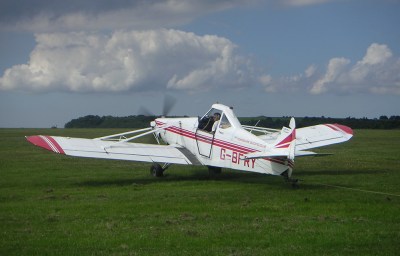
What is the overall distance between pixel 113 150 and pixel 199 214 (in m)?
6.17

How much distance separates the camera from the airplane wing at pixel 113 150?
1449 cm

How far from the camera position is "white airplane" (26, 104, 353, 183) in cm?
1281

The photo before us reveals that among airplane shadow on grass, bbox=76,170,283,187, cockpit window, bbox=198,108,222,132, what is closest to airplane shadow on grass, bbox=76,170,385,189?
airplane shadow on grass, bbox=76,170,283,187

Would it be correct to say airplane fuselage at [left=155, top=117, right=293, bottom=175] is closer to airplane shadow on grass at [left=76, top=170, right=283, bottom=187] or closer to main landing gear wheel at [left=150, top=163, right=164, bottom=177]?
airplane shadow on grass at [left=76, top=170, right=283, bottom=187]

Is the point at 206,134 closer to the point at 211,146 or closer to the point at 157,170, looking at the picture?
the point at 211,146

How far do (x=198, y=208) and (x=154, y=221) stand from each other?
4.74ft

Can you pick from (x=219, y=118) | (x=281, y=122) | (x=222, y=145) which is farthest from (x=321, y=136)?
(x=281, y=122)

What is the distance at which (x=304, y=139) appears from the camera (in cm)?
1764

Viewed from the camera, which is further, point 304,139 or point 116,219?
point 304,139

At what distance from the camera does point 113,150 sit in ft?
49.9

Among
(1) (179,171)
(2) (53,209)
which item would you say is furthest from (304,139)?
(2) (53,209)

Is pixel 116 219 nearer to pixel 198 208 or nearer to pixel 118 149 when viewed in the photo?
pixel 198 208

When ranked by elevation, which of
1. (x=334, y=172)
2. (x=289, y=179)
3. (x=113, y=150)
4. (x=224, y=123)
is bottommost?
(x=334, y=172)

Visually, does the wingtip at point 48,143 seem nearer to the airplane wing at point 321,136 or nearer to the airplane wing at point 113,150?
the airplane wing at point 113,150
